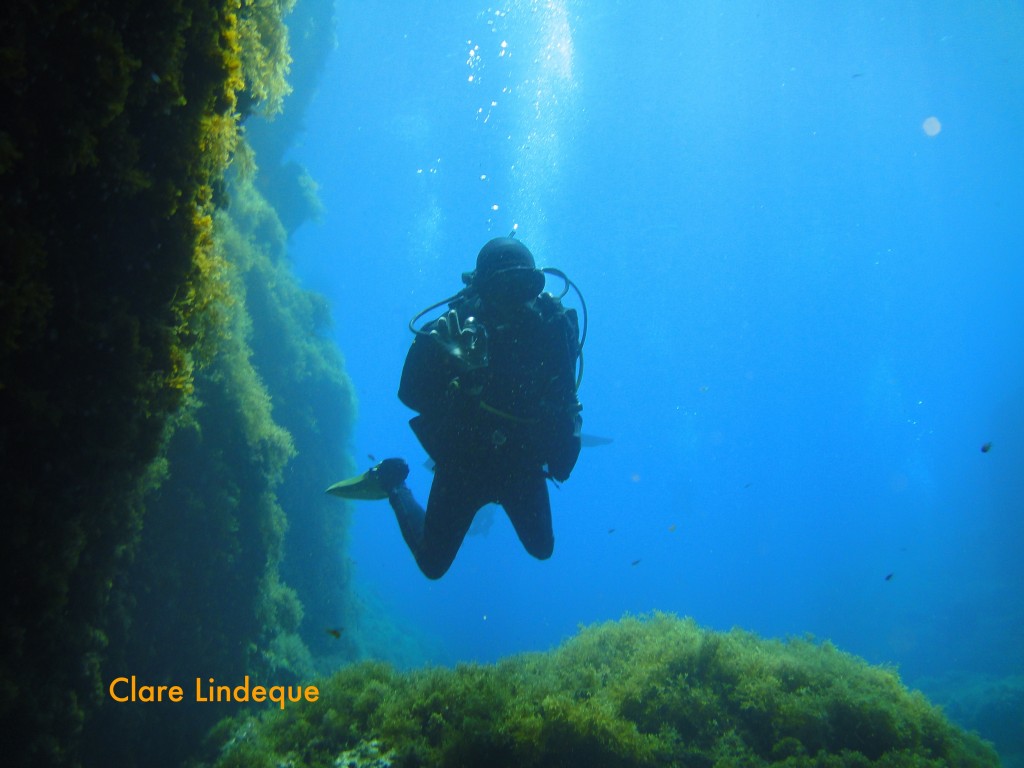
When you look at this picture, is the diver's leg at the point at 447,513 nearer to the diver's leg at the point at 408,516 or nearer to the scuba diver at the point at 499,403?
the scuba diver at the point at 499,403

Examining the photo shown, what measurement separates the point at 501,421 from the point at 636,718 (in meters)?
3.95

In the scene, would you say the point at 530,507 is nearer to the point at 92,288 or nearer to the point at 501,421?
the point at 501,421

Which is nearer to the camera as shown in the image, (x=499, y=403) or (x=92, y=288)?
(x=92, y=288)

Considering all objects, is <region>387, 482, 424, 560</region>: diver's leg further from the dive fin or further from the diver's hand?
the diver's hand

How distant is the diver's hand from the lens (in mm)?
4207

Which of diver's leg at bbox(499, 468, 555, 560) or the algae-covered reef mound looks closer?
the algae-covered reef mound

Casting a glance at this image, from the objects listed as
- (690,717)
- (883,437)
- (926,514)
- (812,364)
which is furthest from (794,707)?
(883,437)

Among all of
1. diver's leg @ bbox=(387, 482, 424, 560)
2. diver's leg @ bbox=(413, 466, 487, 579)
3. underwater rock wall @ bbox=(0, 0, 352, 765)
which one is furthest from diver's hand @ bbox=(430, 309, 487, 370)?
diver's leg @ bbox=(387, 482, 424, 560)

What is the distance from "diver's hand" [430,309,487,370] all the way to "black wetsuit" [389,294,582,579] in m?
0.15

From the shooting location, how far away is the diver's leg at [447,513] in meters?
5.14

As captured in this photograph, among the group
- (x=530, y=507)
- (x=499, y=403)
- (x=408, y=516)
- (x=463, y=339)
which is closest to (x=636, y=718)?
(x=530, y=507)

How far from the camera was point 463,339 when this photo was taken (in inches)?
169

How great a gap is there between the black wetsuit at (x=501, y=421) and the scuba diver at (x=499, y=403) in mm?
11

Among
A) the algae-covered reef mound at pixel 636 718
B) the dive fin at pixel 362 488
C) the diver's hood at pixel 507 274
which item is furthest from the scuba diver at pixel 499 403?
the algae-covered reef mound at pixel 636 718
